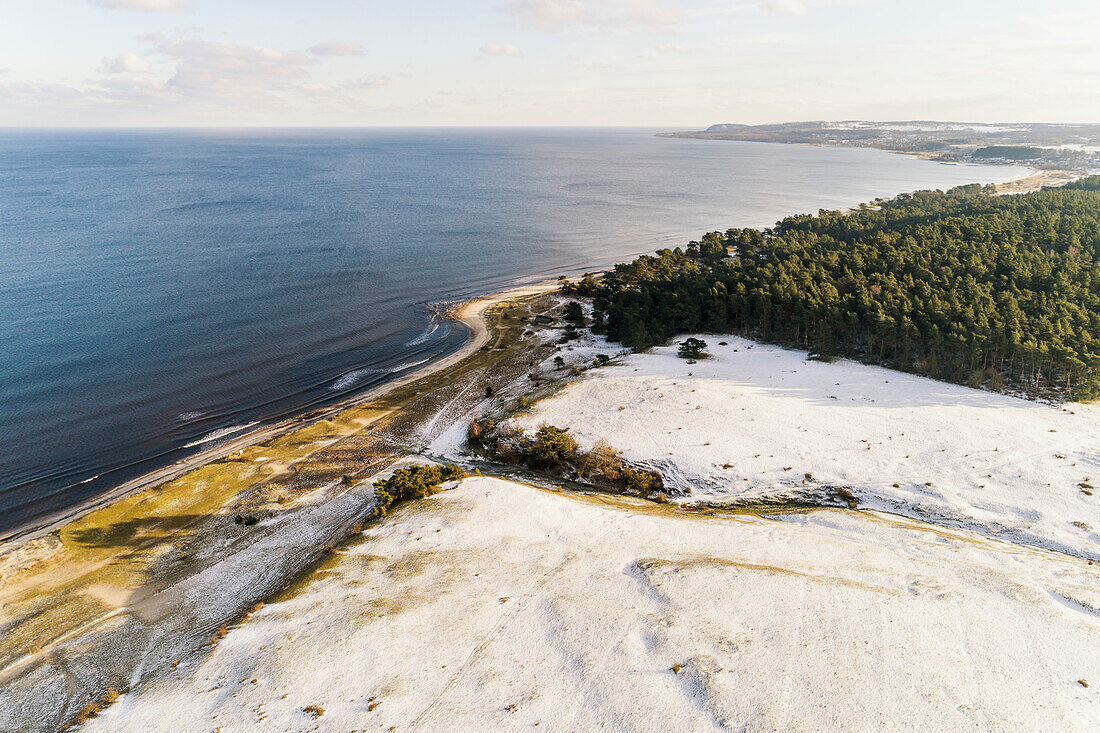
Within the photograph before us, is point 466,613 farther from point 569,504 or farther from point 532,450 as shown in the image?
point 532,450

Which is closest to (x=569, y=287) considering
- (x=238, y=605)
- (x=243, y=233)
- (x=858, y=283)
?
(x=858, y=283)

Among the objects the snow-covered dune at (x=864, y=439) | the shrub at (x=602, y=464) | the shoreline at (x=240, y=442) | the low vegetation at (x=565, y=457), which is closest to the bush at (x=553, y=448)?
the low vegetation at (x=565, y=457)

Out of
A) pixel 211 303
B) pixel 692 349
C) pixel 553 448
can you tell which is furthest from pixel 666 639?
pixel 211 303

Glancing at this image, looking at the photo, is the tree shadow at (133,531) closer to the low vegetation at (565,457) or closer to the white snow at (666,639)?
the white snow at (666,639)

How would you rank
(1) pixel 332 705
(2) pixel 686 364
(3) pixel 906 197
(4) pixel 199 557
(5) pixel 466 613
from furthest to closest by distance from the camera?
(3) pixel 906 197 → (2) pixel 686 364 → (4) pixel 199 557 → (5) pixel 466 613 → (1) pixel 332 705

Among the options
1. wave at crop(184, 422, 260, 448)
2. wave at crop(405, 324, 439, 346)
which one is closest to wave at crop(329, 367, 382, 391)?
wave at crop(405, 324, 439, 346)

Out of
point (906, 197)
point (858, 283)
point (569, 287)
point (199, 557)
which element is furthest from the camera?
point (906, 197)
